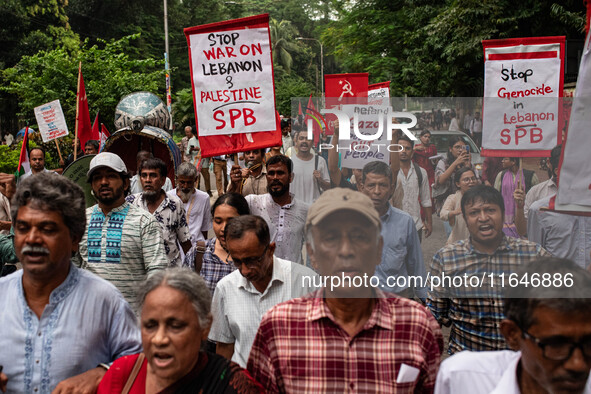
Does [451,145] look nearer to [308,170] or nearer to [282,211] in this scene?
[308,170]

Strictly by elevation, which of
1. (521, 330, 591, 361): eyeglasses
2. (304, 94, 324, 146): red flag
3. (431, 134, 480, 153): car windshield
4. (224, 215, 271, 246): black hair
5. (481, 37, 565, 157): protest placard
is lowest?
(521, 330, 591, 361): eyeglasses

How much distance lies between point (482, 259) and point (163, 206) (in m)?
3.15

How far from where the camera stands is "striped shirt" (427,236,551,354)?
2.72 meters

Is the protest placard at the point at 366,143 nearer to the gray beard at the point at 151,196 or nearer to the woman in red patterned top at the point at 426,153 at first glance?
the woman in red patterned top at the point at 426,153

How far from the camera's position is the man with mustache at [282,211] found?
198 inches

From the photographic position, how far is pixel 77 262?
4.11 m

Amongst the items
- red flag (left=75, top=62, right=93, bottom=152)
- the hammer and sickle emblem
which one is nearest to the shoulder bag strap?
the hammer and sickle emblem

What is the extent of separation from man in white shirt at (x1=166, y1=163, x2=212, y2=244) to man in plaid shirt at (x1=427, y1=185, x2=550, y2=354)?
3.39 meters

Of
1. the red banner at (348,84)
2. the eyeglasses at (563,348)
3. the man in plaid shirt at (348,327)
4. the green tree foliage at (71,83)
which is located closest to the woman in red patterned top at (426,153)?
the man in plaid shirt at (348,327)

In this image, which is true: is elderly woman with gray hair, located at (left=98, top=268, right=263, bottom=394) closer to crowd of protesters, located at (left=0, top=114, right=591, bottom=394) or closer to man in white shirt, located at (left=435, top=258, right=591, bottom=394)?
crowd of protesters, located at (left=0, top=114, right=591, bottom=394)

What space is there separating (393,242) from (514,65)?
2.59m

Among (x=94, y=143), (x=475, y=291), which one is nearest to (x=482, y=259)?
(x=475, y=291)

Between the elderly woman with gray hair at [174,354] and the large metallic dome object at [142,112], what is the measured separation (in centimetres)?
815

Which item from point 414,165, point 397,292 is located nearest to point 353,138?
point 414,165
